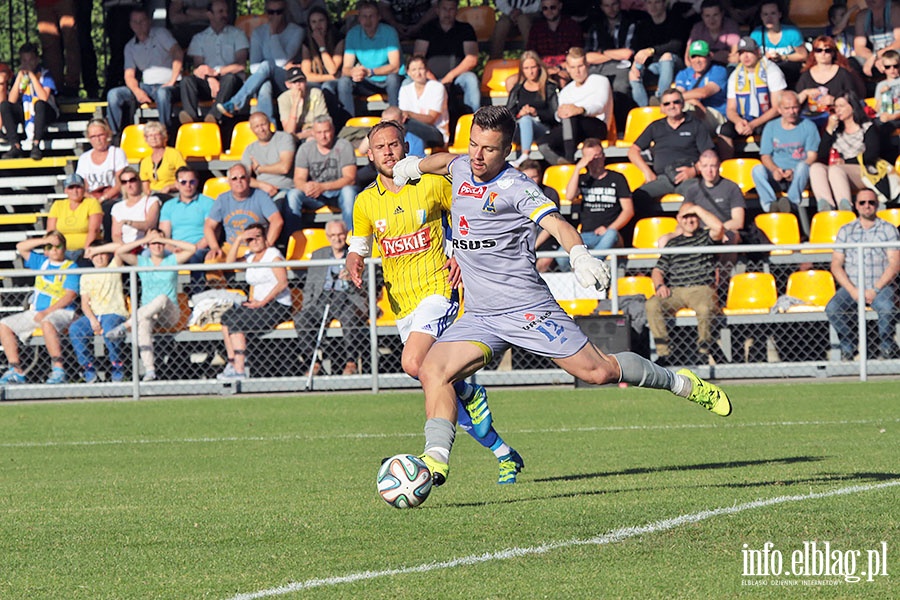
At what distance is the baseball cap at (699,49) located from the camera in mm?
18156

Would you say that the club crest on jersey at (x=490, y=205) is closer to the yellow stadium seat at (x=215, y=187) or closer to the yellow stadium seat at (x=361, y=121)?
the yellow stadium seat at (x=215, y=187)

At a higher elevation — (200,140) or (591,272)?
(200,140)

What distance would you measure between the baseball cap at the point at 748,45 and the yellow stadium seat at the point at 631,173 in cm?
211

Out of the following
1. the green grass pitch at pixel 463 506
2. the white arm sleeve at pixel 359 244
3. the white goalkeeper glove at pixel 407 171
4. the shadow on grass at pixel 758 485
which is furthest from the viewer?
the white arm sleeve at pixel 359 244

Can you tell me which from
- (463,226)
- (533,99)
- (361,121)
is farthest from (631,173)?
(463,226)

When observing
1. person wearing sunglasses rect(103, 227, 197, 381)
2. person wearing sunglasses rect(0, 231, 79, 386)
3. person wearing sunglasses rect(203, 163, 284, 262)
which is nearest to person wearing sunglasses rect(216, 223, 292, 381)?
person wearing sunglasses rect(103, 227, 197, 381)

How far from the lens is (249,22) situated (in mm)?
21516

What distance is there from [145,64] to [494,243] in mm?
14375

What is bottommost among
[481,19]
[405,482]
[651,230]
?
[405,482]

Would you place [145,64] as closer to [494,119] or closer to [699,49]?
[699,49]

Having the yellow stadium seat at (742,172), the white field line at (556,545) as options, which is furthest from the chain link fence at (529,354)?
the white field line at (556,545)

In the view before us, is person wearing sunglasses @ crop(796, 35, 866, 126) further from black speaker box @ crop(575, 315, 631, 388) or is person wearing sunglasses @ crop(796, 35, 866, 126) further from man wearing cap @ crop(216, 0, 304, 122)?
man wearing cap @ crop(216, 0, 304, 122)

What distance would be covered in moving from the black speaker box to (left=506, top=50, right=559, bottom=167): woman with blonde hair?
4.08 metres

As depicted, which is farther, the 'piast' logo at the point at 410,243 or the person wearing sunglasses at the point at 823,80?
the person wearing sunglasses at the point at 823,80
